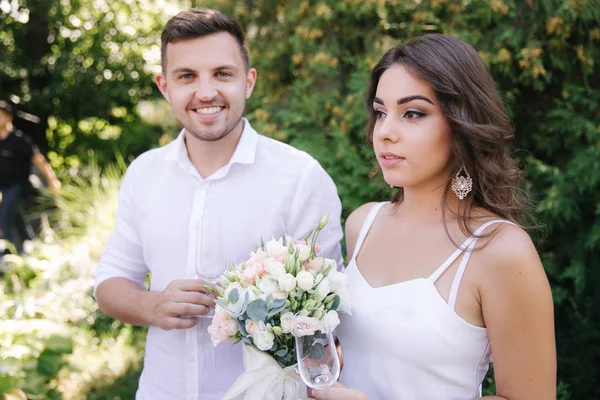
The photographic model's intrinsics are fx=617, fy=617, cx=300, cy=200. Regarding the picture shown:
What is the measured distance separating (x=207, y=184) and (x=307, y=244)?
687mm

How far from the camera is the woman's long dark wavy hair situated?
189 centimetres

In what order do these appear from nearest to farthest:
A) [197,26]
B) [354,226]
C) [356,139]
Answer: [354,226] → [197,26] → [356,139]

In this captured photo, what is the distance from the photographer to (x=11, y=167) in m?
7.93

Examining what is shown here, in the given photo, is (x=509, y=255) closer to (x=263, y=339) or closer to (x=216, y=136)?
(x=263, y=339)

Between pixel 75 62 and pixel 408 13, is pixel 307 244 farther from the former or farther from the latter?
pixel 75 62

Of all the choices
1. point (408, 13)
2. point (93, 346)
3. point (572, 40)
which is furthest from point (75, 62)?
point (572, 40)

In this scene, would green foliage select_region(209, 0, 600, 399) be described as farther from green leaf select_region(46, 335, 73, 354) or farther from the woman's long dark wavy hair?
green leaf select_region(46, 335, 73, 354)

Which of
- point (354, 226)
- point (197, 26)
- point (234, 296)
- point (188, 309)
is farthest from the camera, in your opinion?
point (197, 26)

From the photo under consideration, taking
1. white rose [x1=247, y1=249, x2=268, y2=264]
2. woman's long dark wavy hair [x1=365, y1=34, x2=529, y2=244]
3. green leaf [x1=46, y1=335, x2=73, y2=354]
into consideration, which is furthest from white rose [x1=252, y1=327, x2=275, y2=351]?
green leaf [x1=46, y1=335, x2=73, y2=354]

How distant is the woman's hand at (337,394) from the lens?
71.7 inches

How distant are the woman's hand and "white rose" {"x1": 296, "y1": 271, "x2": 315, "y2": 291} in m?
0.33

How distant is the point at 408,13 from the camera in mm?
4270

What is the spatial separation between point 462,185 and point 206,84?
41.8 inches

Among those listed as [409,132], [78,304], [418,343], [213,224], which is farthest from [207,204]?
[78,304]
